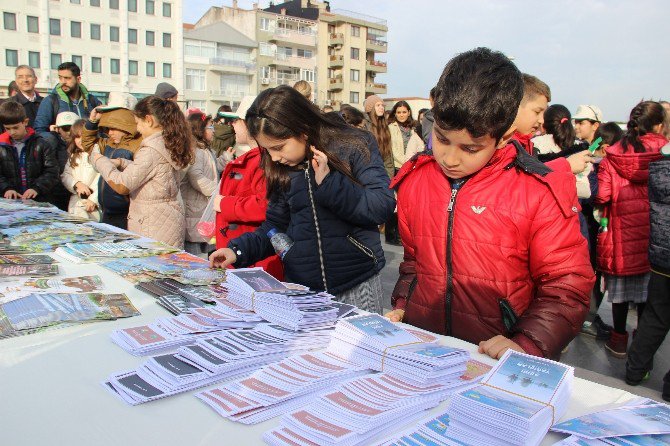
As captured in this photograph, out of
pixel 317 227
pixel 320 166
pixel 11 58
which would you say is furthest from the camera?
pixel 11 58

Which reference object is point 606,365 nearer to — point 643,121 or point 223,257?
point 643,121

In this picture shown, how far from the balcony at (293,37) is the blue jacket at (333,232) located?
49.5 meters

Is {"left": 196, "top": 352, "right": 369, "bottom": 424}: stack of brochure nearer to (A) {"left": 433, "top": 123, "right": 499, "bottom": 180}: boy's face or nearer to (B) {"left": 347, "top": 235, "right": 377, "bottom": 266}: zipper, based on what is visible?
(A) {"left": 433, "top": 123, "right": 499, "bottom": 180}: boy's face

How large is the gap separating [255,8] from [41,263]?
1997 inches

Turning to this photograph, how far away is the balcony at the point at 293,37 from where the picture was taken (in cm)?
4900

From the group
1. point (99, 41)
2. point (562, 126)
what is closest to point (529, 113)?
point (562, 126)

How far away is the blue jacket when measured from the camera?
89.6 inches

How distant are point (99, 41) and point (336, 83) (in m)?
21.5

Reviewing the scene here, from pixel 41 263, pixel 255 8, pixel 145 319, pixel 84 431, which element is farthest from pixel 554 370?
pixel 255 8

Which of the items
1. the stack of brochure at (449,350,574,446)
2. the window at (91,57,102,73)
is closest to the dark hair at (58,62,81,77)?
the stack of brochure at (449,350,574,446)

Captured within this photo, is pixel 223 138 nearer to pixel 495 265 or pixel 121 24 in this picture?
pixel 495 265

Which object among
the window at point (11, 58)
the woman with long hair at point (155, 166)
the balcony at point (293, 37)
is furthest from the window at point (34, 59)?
the woman with long hair at point (155, 166)

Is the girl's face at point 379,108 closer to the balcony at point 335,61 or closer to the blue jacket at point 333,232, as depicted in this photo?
the blue jacket at point 333,232

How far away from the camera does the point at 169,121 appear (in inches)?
146
